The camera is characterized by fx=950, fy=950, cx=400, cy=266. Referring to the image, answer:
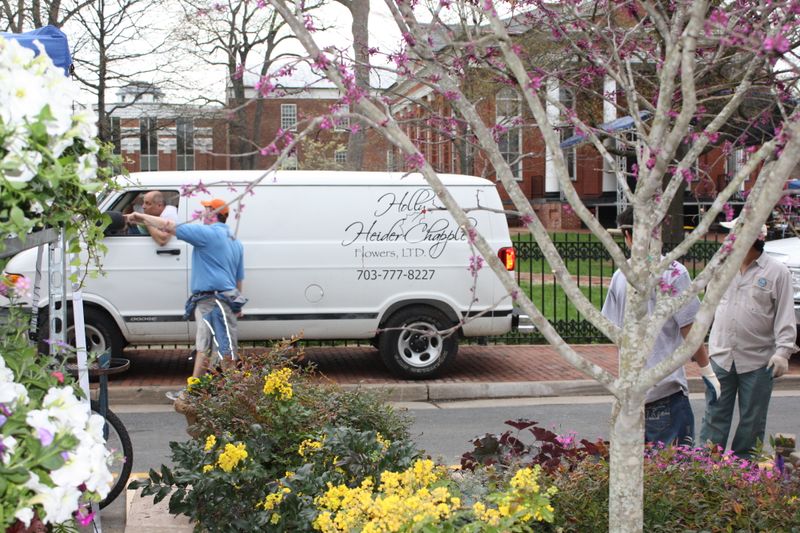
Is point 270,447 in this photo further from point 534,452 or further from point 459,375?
point 459,375

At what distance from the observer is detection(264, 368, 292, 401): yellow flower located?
16.2ft

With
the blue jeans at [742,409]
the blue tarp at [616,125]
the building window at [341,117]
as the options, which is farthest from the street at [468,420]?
the building window at [341,117]

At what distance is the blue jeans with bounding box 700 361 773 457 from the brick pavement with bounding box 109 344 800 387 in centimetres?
461

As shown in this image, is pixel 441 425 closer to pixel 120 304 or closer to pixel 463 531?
pixel 120 304

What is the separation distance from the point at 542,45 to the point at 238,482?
52.1 ft

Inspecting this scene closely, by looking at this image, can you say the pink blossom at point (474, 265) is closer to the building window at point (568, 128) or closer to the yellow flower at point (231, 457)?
the building window at point (568, 128)

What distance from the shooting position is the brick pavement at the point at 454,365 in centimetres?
1084

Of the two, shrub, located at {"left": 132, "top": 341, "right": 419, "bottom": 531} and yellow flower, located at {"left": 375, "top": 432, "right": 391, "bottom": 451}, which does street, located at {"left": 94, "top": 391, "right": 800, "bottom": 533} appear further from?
yellow flower, located at {"left": 375, "top": 432, "right": 391, "bottom": 451}

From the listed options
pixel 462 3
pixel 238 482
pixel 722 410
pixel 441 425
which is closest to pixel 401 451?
pixel 238 482

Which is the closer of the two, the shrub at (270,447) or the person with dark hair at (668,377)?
the shrub at (270,447)

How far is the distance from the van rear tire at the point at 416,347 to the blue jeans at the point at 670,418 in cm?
512

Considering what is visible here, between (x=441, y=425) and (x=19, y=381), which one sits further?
(x=441, y=425)

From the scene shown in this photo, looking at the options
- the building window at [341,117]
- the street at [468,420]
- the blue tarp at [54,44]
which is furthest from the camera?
the street at [468,420]

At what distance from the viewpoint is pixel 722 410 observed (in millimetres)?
6113
